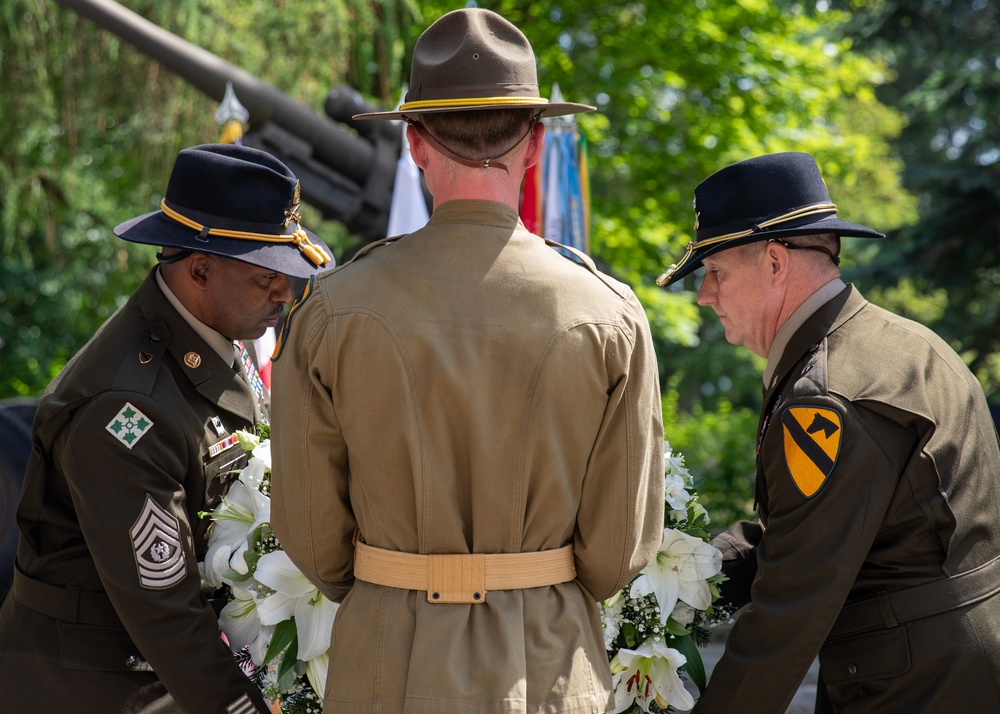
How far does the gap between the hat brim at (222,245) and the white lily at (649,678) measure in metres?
1.25

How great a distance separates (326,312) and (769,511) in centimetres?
122

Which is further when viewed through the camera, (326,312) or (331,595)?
(331,595)

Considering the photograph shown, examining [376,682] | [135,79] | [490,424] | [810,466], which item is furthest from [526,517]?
[135,79]

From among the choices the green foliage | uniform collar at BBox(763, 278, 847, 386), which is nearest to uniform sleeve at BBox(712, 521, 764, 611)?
uniform collar at BBox(763, 278, 847, 386)

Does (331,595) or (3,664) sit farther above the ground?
(331,595)

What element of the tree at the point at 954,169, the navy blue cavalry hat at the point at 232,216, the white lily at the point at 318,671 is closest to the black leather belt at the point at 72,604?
the white lily at the point at 318,671

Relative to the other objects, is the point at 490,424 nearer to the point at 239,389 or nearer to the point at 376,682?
the point at 376,682

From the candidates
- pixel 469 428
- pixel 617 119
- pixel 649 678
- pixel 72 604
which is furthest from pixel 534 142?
pixel 617 119

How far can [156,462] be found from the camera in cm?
244

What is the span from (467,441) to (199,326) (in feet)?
3.71

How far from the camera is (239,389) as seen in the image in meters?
2.82

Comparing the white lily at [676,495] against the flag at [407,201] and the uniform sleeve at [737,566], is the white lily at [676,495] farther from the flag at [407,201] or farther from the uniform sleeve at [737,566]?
the flag at [407,201]

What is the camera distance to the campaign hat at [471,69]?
1.97 meters

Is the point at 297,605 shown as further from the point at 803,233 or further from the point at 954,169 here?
the point at 954,169
